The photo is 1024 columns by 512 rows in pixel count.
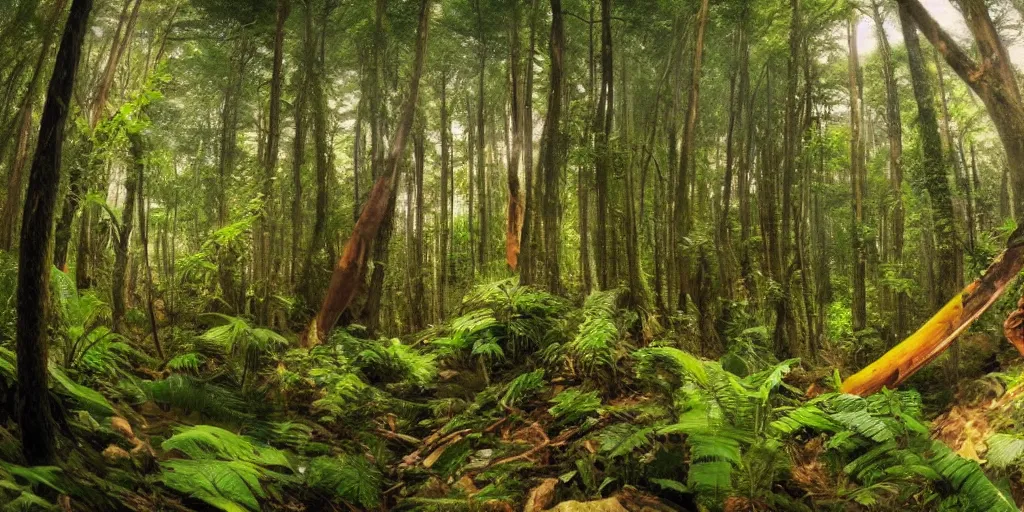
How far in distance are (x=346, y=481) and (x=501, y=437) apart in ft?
5.09

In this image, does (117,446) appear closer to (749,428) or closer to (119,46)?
(749,428)

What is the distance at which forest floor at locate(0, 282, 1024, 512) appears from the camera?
2.88 metres

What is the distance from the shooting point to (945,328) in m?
5.11

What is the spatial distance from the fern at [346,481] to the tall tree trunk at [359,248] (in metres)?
3.76

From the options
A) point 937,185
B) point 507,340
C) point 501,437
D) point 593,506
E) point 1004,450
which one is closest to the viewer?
point 593,506

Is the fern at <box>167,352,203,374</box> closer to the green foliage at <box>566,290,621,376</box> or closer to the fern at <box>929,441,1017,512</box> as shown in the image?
the green foliage at <box>566,290,621,376</box>

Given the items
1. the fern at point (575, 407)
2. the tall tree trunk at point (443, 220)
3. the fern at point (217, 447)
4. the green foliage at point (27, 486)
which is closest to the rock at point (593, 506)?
the fern at point (575, 407)

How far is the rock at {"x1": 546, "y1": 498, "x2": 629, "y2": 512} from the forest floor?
0.02m

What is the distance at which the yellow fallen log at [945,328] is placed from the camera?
4.89 m

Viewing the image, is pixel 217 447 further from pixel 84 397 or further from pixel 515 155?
pixel 515 155

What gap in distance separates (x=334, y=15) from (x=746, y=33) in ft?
26.3

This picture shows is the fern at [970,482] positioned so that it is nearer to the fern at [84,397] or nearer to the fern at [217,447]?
the fern at [217,447]

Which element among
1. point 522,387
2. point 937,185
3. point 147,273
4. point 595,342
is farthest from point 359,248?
point 937,185

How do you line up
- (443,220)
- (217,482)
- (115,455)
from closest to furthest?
(115,455) → (217,482) → (443,220)
